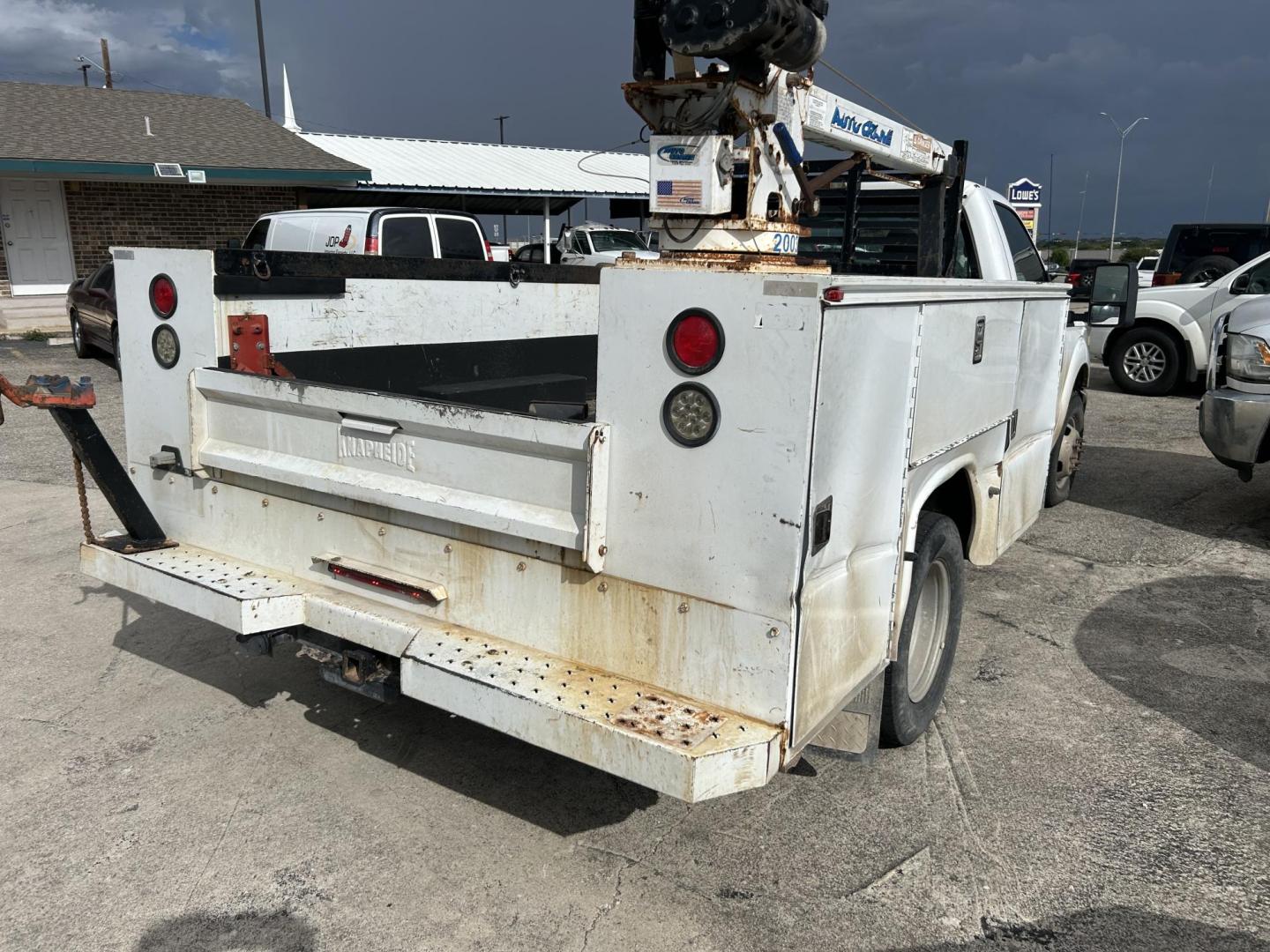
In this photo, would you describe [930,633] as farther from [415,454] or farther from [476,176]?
[476,176]

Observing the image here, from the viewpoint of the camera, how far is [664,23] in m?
3.55

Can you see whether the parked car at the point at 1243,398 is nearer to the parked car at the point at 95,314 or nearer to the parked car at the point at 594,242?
the parked car at the point at 95,314

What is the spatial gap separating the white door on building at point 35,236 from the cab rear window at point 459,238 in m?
11.8

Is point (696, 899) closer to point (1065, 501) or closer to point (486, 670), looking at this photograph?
point (486, 670)

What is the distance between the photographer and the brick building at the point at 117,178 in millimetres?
19312

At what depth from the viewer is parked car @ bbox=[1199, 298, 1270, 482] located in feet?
21.8

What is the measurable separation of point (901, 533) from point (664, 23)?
1.99 m

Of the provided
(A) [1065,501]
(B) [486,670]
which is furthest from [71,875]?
(A) [1065,501]

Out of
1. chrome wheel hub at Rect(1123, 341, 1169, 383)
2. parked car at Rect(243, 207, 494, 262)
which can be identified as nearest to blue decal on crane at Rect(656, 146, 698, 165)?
parked car at Rect(243, 207, 494, 262)

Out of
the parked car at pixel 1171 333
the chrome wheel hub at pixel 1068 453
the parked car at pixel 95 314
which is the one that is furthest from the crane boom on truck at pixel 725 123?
the parked car at pixel 95 314

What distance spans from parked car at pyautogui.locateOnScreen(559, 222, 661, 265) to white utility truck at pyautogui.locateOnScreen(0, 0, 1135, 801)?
57.9 feet

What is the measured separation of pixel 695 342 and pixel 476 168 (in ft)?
87.1

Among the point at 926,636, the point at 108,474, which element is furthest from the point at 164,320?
Answer: the point at 926,636

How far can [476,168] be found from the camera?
2734 cm
